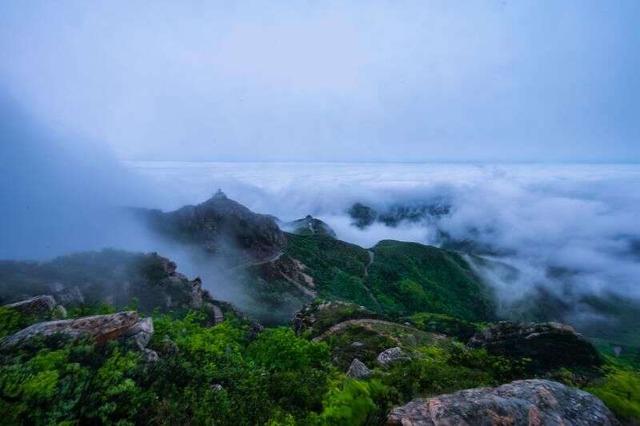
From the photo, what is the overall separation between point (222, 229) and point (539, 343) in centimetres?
10955

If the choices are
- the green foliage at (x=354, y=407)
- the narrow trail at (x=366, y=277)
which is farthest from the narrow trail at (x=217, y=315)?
the narrow trail at (x=366, y=277)

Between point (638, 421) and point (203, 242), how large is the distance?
126m

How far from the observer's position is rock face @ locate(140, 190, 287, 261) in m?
127

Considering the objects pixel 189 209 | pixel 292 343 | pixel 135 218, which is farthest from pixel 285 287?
pixel 292 343

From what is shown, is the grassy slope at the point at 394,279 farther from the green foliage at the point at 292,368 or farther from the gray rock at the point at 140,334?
the gray rock at the point at 140,334

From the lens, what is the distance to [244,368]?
56.7 feet

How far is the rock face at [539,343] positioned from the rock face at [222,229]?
92001mm

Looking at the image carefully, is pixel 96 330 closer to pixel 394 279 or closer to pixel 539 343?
pixel 539 343

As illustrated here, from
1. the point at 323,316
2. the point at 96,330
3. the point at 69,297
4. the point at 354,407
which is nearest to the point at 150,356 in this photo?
the point at 96,330

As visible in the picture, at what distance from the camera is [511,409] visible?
1094cm

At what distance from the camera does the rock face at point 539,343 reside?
3650 centimetres

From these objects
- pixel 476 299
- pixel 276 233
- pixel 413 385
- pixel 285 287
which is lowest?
pixel 476 299

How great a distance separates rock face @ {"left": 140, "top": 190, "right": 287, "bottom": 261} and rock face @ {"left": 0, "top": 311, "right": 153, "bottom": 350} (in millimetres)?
108537

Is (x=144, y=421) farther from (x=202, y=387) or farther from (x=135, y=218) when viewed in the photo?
(x=135, y=218)
